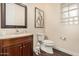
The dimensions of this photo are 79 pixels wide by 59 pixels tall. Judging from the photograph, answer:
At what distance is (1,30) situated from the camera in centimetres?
150

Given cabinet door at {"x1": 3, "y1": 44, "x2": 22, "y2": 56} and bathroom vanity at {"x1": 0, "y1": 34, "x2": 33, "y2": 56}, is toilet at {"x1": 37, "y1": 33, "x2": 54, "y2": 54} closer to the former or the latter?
bathroom vanity at {"x1": 0, "y1": 34, "x2": 33, "y2": 56}

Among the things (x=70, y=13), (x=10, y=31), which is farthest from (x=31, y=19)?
(x=70, y=13)

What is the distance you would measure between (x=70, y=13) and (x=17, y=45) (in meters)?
0.92

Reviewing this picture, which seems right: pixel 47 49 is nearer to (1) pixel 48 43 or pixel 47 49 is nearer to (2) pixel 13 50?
(1) pixel 48 43

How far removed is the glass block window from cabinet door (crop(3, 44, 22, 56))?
785mm

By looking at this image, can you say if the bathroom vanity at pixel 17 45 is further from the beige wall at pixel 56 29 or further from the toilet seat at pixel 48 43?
the toilet seat at pixel 48 43

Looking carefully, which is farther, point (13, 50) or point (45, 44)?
point (45, 44)

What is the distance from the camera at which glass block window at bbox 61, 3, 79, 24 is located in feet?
5.07

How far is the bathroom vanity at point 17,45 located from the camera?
1.42 metres

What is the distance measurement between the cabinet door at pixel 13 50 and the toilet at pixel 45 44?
0.32 meters

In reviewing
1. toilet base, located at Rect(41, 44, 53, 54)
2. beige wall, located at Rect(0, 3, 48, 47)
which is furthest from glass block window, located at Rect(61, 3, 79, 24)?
toilet base, located at Rect(41, 44, 53, 54)

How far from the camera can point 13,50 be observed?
1.49 meters

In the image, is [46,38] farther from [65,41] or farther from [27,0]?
[27,0]

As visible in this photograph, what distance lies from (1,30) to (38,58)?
2.23 ft
